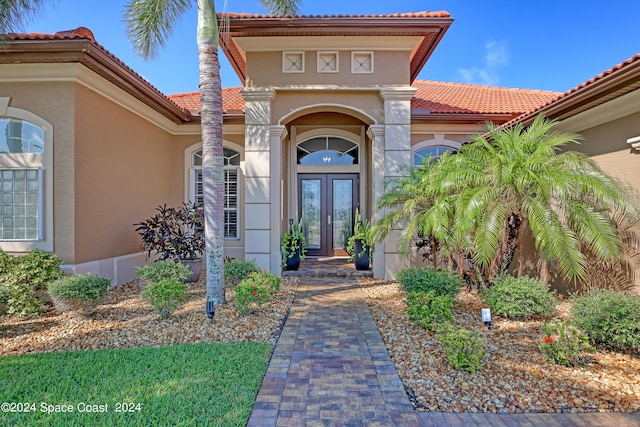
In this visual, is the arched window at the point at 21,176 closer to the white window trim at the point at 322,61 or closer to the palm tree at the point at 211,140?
the palm tree at the point at 211,140

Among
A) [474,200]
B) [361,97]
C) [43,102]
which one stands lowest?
[474,200]

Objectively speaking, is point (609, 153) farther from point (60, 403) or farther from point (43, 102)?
point (43, 102)

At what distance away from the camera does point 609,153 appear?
21.0ft

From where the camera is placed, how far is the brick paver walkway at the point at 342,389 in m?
3.06

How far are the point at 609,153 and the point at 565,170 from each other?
5.34 feet

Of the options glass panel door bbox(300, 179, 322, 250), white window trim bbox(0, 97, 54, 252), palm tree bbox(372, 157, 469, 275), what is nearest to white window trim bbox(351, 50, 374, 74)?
palm tree bbox(372, 157, 469, 275)

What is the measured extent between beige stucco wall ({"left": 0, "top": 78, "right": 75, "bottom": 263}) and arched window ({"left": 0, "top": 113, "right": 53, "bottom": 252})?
19 centimetres

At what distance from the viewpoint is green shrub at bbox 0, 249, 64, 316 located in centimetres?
580

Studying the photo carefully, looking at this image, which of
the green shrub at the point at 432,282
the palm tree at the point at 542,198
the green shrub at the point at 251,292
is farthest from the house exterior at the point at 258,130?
the green shrub at the point at 251,292

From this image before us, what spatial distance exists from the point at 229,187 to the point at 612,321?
31.1 ft

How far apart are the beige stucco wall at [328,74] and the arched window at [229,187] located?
2.83 m

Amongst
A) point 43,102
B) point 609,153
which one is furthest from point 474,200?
point 43,102

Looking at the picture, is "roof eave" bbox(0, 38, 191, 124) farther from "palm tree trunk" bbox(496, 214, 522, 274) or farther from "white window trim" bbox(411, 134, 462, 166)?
"palm tree trunk" bbox(496, 214, 522, 274)

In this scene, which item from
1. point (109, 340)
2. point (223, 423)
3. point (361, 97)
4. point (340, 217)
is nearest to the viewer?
point (223, 423)
